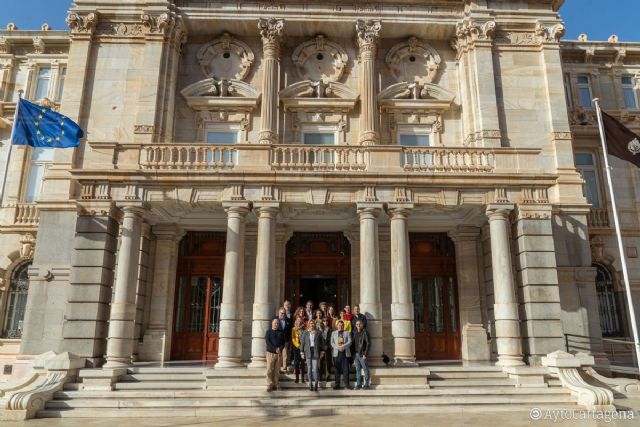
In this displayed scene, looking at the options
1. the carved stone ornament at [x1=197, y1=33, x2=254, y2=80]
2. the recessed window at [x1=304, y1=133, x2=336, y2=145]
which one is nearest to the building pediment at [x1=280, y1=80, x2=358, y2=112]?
the recessed window at [x1=304, y1=133, x2=336, y2=145]

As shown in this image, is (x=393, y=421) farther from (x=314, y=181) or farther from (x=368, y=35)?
(x=368, y=35)

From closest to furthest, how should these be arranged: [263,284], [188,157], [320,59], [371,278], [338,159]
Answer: [263,284], [371,278], [188,157], [338,159], [320,59]

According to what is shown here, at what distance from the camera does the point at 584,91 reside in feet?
69.7

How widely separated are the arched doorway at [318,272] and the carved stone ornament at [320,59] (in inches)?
255

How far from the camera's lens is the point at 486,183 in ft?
46.2

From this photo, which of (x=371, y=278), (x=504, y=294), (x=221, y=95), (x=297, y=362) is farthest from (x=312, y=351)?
(x=221, y=95)

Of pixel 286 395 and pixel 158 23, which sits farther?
pixel 158 23

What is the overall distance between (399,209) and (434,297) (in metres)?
5.15

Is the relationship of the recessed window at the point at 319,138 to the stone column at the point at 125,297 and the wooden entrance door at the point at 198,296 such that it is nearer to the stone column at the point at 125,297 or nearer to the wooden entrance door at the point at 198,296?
the wooden entrance door at the point at 198,296

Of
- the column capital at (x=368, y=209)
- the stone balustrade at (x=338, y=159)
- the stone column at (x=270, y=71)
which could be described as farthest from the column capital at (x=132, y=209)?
the column capital at (x=368, y=209)

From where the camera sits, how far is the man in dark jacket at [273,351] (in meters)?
11.4

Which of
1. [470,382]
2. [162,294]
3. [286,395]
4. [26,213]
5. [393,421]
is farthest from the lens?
[26,213]

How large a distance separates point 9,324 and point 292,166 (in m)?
13.0

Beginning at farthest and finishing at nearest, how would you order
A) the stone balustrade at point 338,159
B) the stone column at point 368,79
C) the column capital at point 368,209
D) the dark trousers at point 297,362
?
the stone column at point 368,79
the stone balustrade at point 338,159
the column capital at point 368,209
the dark trousers at point 297,362
